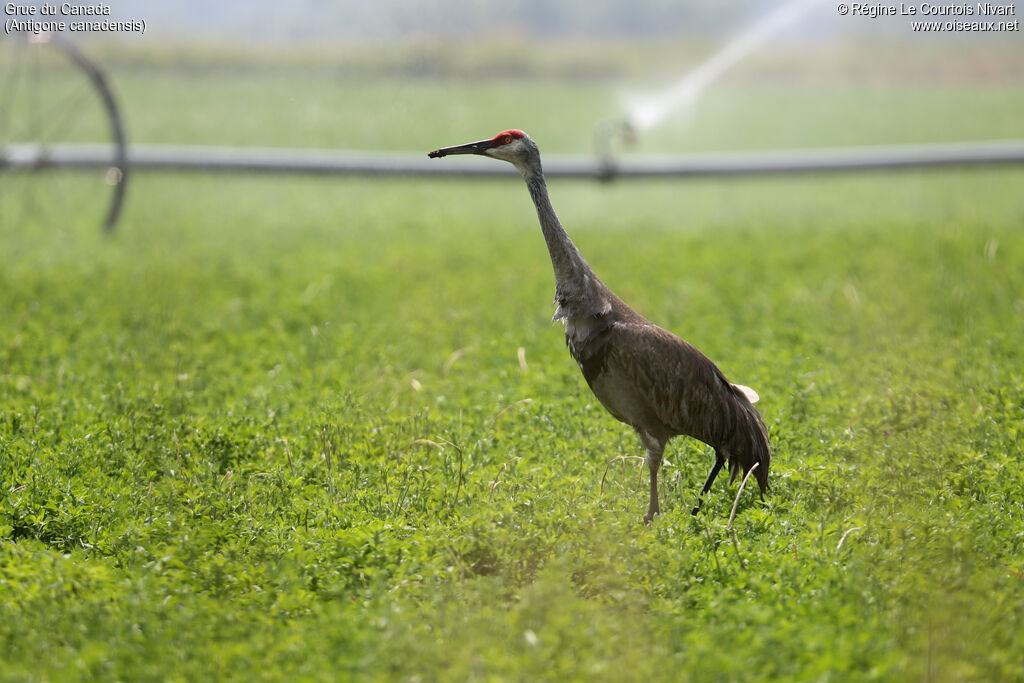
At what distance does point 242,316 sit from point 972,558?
272 inches

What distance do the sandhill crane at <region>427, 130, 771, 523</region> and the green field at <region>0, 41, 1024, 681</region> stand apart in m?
0.39

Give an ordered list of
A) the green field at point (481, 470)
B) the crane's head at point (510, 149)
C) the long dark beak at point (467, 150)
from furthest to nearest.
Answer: the crane's head at point (510, 149) < the long dark beak at point (467, 150) < the green field at point (481, 470)

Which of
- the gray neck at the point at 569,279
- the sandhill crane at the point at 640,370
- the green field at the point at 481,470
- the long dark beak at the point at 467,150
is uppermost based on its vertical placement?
the long dark beak at the point at 467,150

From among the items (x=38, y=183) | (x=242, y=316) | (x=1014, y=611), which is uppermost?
(x=38, y=183)

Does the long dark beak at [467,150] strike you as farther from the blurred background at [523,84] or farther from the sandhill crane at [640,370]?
the blurred background at [523,84]

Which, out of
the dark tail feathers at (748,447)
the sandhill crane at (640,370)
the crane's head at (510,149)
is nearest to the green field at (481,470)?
the dark tail feathers at (748,447)

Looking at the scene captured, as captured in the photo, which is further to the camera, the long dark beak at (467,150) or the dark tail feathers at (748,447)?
the dark tail feathers at (748,447)

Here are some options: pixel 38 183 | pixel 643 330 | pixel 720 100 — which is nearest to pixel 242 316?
pixel 643 330

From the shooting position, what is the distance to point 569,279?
226 inches

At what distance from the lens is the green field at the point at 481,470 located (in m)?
4.40

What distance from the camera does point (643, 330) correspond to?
5.72m

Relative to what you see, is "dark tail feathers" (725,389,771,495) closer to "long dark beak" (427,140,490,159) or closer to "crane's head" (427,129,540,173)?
"crane's head" (427,129,540,173)

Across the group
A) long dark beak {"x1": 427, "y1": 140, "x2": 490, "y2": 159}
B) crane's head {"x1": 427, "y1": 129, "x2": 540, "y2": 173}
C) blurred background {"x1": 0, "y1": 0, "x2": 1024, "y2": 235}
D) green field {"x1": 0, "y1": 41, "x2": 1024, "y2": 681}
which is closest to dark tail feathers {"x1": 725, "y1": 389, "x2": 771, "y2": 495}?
green field {"x1": 0, "y1": 41, "x2": 1024, "y2": 681}

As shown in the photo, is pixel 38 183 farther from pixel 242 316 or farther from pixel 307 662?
pixel 307 662
